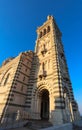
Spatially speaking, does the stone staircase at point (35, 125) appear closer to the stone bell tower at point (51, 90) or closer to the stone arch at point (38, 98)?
the stone bell tower at point (51, 90)

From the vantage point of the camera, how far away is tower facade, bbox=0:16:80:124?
12125 mm

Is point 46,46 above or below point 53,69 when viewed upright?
above

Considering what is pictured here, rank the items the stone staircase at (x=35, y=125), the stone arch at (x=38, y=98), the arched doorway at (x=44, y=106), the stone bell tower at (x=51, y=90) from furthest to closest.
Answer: the arched doorway at (x=44, y=106) < the stone arch at (x=38, y=98) < the stone bell tower at (x=51, y=90) < the stone staircase at (x=35, y=125)

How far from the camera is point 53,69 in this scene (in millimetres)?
15562

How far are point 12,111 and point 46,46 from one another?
1477cm

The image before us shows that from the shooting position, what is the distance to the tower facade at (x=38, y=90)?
39.8 ft

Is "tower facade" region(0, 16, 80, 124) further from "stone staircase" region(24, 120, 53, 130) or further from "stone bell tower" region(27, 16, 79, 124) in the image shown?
"stone staircase" region(24, 120, 53, 130)

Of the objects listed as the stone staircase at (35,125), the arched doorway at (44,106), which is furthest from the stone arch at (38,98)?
the stone staircase at (35,125)

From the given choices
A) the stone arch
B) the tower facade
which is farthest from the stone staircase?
the stone arch

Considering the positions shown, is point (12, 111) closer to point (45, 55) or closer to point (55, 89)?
point (55, 89)

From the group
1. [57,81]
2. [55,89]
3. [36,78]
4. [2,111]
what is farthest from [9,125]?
[36,78]

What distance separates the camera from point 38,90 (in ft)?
52.1

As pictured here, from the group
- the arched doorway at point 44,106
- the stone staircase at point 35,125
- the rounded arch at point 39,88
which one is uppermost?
the rounded arch at point 39,88

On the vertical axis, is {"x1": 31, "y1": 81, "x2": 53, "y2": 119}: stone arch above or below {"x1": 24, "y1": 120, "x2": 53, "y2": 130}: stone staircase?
above
